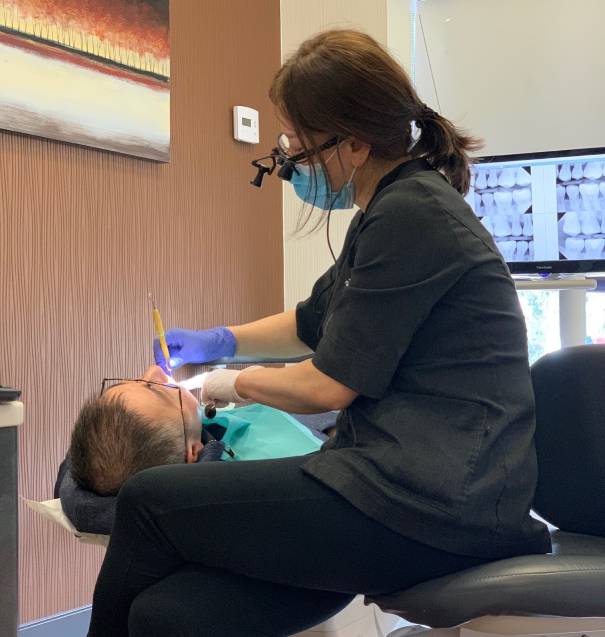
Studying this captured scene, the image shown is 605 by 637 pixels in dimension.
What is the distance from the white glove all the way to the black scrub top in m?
0.25

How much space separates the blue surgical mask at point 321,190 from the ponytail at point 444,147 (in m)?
0.12

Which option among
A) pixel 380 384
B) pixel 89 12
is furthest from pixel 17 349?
pixel 380 384

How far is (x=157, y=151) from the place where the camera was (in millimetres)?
2154

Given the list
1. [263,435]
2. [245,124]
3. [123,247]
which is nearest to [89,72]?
[123,247]

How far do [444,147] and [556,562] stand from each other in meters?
0.62

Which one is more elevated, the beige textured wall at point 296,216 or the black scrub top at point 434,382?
the beige textured wall at point 296,216

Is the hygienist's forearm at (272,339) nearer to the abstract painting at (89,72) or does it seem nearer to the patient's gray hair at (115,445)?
the patient's gray hair at (115,445)

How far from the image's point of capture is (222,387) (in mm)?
1274

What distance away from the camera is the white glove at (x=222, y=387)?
4.14ft

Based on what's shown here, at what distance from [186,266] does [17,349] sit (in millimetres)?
613

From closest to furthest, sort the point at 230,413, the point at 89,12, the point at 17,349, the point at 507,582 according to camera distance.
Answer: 1. the point at 507,582
2. the point at 230,413
3. the point at 17,349
4. the point at 89,12

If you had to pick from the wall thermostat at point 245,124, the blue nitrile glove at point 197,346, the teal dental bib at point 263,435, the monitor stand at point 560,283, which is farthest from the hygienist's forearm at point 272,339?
the wall thermostat at point 245,124

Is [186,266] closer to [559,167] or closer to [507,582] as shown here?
[559,167]

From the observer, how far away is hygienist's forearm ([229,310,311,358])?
1624 millimetres
